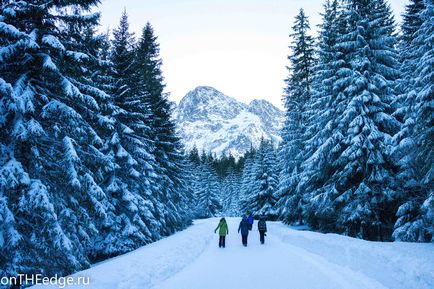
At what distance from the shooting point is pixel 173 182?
97.5 feet

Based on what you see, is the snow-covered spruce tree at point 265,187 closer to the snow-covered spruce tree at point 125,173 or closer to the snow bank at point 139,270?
the snow-covered spruce tree at point 125,173

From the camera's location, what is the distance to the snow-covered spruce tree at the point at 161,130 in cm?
2700

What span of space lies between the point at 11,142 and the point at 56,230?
121 inches

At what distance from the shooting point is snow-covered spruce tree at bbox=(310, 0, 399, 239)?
52.0 feet

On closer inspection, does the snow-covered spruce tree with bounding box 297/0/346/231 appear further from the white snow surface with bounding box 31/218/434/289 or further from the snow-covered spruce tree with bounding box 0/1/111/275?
the snow-covered spruce tree with bounding box 0/1/111/275

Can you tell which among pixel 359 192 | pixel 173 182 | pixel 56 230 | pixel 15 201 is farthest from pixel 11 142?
pixel 173 182

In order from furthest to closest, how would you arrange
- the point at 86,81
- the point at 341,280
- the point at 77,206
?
the point at 86,81, the point at 77,206, the point at 341,280

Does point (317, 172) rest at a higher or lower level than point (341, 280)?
higher

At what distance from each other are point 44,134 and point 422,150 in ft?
45.9

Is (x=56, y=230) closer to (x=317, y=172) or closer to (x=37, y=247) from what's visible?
(x=37, y=247)

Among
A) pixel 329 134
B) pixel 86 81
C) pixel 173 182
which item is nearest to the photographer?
pixel 86 81

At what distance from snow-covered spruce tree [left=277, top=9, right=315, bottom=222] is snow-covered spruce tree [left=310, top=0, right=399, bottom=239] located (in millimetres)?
7824

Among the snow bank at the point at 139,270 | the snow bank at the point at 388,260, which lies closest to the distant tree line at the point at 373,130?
the snow bank at the point at 388,260

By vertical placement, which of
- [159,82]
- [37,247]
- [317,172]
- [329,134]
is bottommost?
[37,247]
